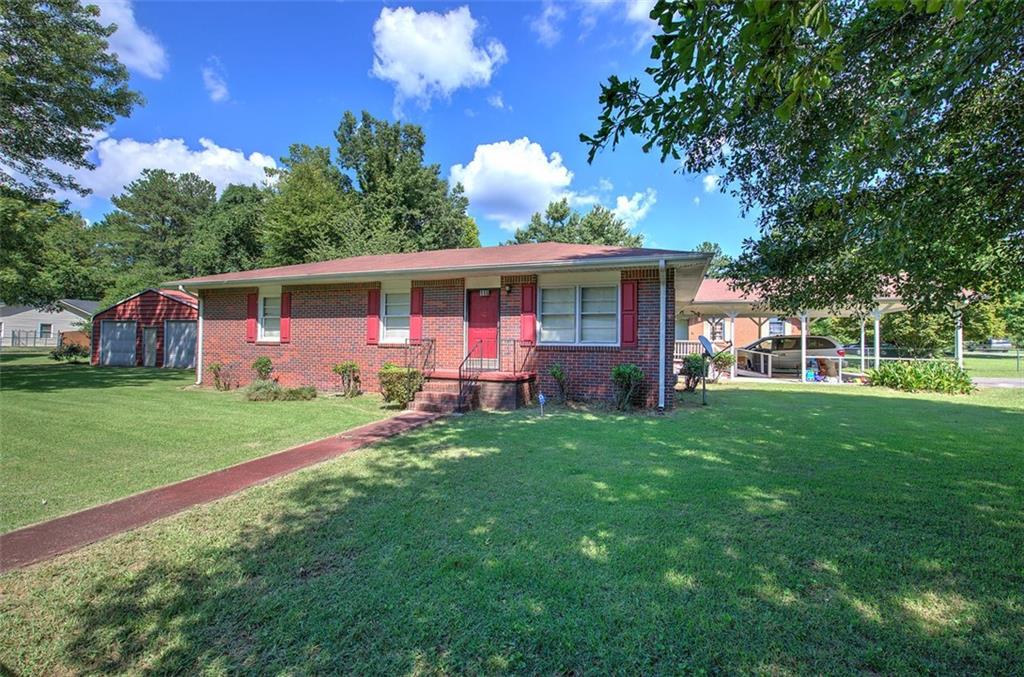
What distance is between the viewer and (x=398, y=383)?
9633mm

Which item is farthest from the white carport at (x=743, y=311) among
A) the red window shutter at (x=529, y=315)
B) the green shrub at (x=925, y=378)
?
the red window shutter at (x=529, y=315)

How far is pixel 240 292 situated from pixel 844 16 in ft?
48.2

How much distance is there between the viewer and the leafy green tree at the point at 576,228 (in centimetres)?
3161

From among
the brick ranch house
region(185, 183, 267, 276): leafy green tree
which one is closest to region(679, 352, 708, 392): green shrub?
the brick ranch house

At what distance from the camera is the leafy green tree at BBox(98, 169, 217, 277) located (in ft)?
139

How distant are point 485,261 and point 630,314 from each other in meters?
3.62

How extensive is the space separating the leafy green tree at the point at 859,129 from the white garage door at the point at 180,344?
22.1m

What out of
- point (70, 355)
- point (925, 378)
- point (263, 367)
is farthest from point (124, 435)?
point (70, 355)

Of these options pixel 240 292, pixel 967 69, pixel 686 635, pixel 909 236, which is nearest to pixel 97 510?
pixel 686 635

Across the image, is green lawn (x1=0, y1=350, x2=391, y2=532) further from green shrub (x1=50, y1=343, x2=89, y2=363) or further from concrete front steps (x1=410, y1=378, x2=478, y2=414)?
green shrub (x1=50, y1=343, x2=89, y2=363)

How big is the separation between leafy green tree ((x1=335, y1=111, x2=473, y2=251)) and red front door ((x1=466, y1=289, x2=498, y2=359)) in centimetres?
1849

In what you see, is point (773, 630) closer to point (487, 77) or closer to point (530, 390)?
point (530, 390)

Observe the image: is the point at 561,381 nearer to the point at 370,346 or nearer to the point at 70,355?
the point at 370,346

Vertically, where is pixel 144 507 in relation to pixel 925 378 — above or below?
below
